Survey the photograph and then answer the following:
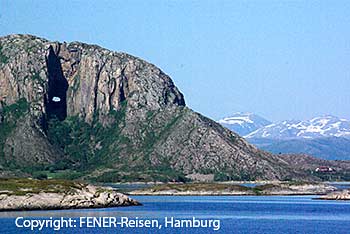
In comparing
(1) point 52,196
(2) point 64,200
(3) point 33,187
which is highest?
(3) point 33,187

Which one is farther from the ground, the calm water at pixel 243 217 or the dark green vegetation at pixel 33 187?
the dark green vegetation at pixel 33 187

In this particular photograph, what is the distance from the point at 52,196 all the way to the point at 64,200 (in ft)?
7.62

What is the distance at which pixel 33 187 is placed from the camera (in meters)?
175

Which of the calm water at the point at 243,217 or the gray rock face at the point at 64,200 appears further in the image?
the gray rock face at the point at 64,200

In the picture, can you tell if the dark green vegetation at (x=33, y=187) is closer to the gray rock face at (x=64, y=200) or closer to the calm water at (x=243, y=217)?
the gray rock face at (x=64, y=200)

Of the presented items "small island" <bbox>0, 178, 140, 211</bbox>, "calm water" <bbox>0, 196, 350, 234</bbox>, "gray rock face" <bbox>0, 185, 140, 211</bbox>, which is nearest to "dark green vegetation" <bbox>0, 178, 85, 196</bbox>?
"small island" <bbox>0, 178, 140, 211</bbox>

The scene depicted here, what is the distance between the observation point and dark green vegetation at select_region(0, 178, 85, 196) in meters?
170

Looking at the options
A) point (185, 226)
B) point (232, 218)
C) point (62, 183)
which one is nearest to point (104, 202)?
point (62, 183)

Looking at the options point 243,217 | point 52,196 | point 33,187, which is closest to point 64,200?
point 52,196

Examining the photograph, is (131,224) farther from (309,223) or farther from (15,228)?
(309,223)

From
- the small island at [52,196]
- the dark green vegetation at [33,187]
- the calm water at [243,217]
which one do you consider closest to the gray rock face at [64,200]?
the small island at [52,196]

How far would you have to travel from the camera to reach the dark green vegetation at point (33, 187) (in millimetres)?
170000

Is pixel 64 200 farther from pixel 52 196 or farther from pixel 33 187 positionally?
pixel 33 187

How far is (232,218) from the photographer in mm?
153500
